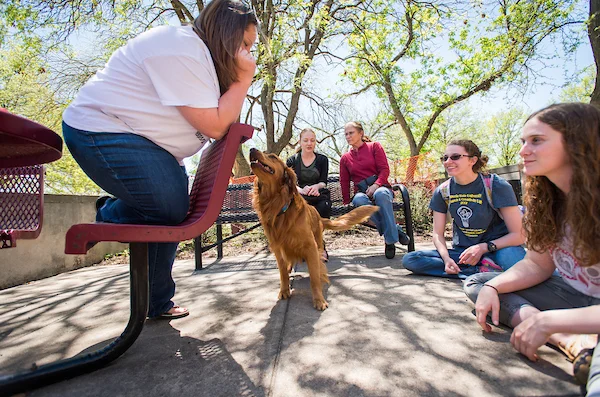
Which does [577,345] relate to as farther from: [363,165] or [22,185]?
[363,165]

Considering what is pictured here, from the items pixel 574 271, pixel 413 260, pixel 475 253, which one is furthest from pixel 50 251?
pixel 574 271

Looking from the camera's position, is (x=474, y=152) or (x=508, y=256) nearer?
(x=508, y=256)

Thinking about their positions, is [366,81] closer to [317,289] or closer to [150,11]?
[150,11]

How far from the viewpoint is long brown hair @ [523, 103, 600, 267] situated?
125 cm

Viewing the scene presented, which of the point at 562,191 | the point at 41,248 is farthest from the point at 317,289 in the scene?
the point at 41,248

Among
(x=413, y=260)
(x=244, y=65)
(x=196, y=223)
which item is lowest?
(x=413, y=260)

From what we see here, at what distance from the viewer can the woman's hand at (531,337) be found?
4.00 feet

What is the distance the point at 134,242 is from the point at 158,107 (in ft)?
1.95

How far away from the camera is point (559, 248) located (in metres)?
1.46

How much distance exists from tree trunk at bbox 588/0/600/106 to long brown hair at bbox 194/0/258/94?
7850 mm

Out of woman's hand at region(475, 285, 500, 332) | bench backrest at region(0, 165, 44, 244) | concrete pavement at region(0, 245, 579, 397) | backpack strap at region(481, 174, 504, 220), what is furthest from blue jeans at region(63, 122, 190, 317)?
backpack strap at region(481, 174, 504, 220)

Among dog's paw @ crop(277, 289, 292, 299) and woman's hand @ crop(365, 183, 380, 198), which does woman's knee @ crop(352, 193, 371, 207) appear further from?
dog's paw @ crop(277, 289, 292, 299)

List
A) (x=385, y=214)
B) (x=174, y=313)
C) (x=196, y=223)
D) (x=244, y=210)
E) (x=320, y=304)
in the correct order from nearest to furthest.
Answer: (x=196, y=223)
(x=174, y=313)
(x=320, y=304)
(x=385, y=214)
(x=244, y=210)

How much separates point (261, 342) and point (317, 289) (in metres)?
0.76
